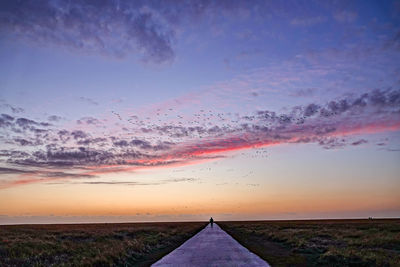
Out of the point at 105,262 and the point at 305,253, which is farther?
the point at 305,253

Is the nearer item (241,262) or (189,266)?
(189,266)

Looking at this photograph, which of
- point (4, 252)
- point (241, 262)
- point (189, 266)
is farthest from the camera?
point (4, 252)

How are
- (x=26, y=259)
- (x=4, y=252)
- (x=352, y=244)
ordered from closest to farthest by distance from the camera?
(x=26, y=259) < (x=4, y=252) < (x=352, y=244)

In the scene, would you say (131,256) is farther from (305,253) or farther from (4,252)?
(305,253)

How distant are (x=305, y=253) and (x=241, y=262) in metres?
7.39

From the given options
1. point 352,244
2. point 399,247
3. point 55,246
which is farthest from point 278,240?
point 55,246

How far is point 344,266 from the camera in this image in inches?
576

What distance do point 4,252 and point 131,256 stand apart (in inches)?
346

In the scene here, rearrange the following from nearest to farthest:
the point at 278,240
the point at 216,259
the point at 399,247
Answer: the point at 216,259 < the point at 399,247 < the point at 278,240

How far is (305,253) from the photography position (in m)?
20.0

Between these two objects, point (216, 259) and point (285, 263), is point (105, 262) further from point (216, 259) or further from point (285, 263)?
point (285, 263)

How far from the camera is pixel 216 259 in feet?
50.5

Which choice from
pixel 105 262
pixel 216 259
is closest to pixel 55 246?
pixel 105 262

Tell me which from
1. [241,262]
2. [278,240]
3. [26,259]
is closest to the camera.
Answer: [241,262]
